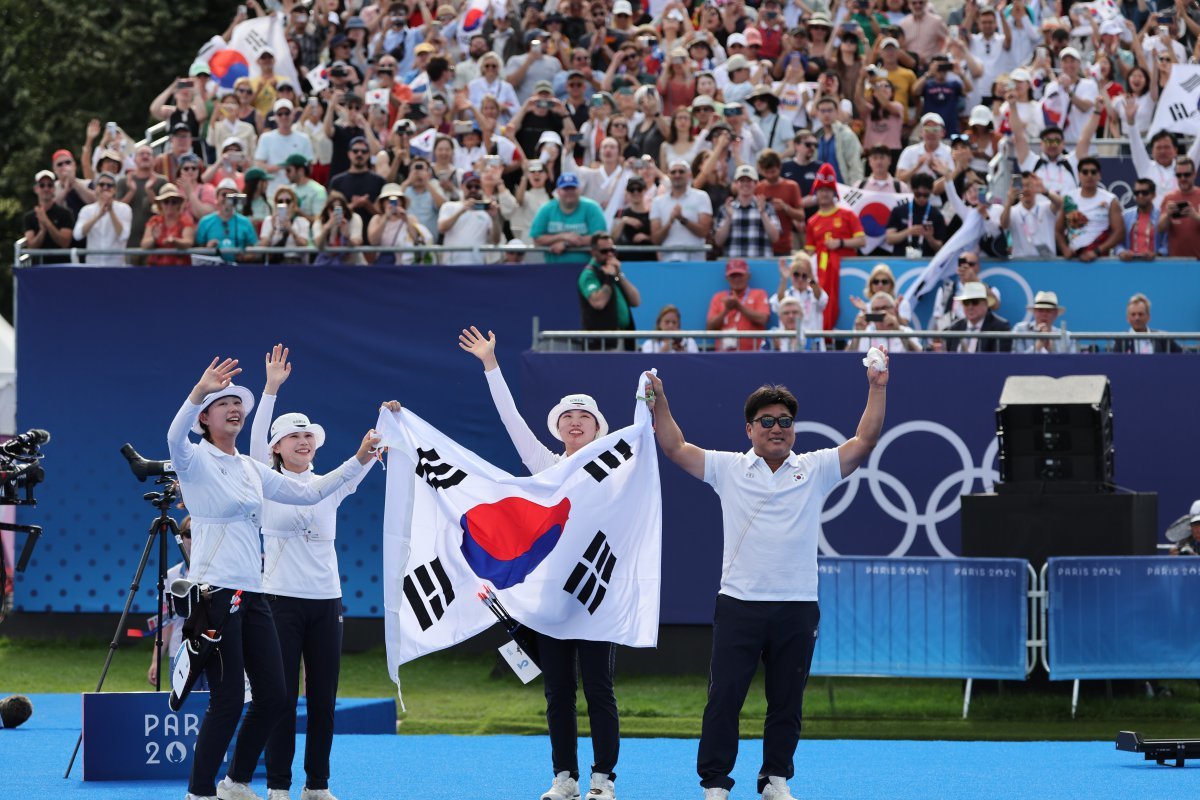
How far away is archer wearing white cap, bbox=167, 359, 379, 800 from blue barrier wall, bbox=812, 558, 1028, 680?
630cm

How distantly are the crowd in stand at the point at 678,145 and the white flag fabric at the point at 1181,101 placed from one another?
0.11 metres

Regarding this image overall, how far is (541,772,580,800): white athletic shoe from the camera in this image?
941 cm

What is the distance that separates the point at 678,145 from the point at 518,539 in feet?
31.1

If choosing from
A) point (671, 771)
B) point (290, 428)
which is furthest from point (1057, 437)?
point (290, 428)

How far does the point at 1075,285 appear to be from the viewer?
1711cm

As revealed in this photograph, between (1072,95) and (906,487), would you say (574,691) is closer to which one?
(906,487)

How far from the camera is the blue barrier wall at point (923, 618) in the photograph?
14273mm

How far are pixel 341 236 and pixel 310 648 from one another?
909cm

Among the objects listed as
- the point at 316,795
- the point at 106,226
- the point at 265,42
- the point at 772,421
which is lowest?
the point at 316,795

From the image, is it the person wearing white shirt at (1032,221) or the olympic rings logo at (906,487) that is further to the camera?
the person wearing white shirt at (1032,221)

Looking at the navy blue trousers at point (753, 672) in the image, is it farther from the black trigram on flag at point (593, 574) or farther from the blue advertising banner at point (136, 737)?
the blue advertising banner at point (136, 737)

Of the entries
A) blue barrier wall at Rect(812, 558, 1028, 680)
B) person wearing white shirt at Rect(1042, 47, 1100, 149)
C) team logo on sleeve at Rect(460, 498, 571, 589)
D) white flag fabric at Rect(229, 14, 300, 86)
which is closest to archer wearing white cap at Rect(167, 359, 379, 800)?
team logo on sleeve at Rect(460, 498, 571, 589)

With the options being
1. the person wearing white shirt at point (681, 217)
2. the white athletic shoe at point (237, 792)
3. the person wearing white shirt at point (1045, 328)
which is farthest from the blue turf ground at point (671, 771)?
the person wearing white shirt at point (681, 217)

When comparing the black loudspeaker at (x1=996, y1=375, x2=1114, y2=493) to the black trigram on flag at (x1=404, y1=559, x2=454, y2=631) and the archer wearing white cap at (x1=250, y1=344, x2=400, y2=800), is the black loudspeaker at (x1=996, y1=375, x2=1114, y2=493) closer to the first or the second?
the black trigram on flag at (x1=404, y1=559, x2=454, y2=631)
